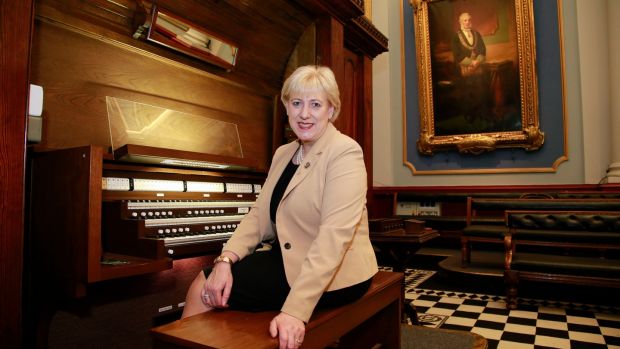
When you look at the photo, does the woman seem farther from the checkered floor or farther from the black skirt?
the checkered floor

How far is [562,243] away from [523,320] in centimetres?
122

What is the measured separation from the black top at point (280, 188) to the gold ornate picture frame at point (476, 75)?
6.15m

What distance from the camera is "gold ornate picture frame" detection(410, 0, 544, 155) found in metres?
6.99

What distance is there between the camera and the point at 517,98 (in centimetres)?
709

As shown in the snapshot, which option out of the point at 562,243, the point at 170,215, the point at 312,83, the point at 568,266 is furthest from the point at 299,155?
the point at 562,243

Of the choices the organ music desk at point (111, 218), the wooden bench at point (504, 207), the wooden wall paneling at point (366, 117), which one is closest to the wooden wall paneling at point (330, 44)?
the wooden wall paneling at point (366, 117)

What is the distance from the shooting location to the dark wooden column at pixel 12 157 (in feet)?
5.82

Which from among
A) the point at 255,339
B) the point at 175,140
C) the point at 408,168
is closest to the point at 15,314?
the point at 255,339

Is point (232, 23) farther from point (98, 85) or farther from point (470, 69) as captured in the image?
point (470, 69)

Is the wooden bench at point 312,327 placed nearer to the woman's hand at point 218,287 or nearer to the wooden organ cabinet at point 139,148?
the woman's hand at point 218,287

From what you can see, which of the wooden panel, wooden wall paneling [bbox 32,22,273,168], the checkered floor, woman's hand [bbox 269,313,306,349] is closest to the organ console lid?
wooden wall paneling [bbox 32,22,273,168]

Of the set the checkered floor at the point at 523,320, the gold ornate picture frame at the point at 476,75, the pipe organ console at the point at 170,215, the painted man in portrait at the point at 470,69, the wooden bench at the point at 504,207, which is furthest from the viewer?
the painted man in portrait at the point at 470,69

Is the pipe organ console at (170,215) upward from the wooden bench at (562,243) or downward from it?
upward

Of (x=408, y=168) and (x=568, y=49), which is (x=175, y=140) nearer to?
(x=408, y=168)
